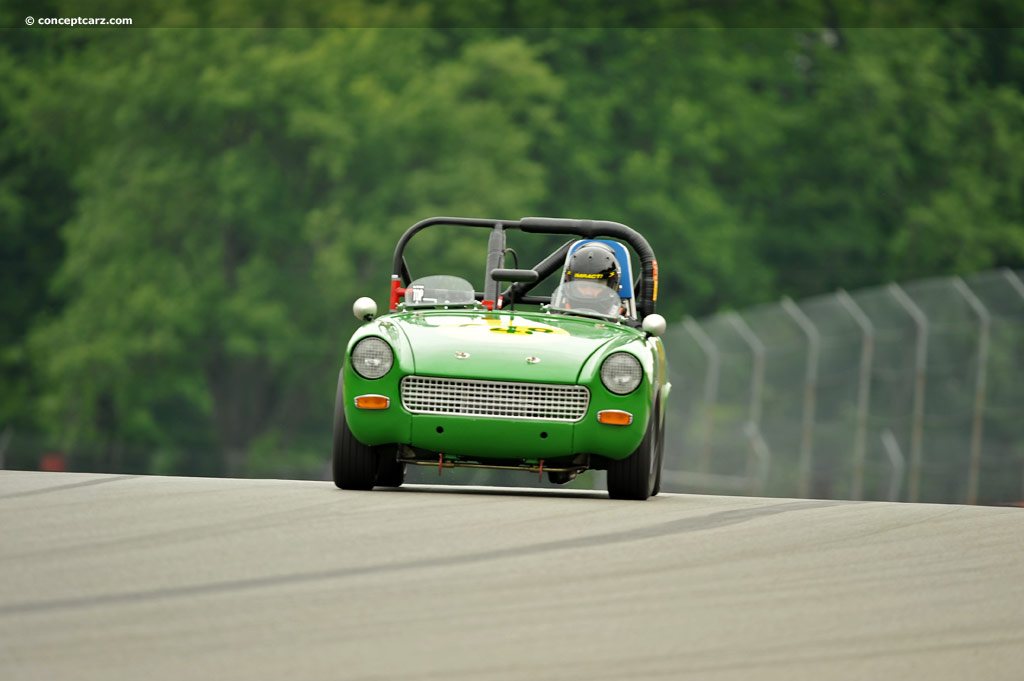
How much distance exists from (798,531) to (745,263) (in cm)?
3962

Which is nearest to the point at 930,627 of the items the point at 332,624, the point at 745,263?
the point at 332,624

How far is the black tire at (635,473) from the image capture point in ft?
34.4

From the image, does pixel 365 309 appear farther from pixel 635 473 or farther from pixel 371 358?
pixel 635 473

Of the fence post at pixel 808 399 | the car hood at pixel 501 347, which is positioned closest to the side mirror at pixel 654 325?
the car hood at pixel 501 347

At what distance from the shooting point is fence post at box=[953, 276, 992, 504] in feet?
71.0

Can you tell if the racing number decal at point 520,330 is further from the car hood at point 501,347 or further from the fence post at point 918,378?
the fence post at point 918,378

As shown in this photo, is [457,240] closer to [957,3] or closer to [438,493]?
[957,3]

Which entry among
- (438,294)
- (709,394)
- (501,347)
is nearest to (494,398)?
(501,347)

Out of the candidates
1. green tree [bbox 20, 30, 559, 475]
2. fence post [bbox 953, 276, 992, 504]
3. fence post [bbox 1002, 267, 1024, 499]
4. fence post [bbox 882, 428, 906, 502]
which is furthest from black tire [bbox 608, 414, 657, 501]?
green tree [bbox 20, 30, 559, 475]

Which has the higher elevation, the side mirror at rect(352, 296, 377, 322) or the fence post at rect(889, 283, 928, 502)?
the side mirror at rect(352, 296, 377, 322)

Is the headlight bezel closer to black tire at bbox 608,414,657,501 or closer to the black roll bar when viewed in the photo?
black tire at bbox 608,414,657,501

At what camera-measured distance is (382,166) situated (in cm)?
4684

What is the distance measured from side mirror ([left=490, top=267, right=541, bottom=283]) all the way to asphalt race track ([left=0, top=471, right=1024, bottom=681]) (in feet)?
8.19

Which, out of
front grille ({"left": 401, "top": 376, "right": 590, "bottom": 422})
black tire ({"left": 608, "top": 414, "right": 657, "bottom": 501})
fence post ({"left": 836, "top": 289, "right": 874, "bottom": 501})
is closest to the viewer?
front grille ({"left": 401, "top": 376, "right": 590, "bottom": 422})
